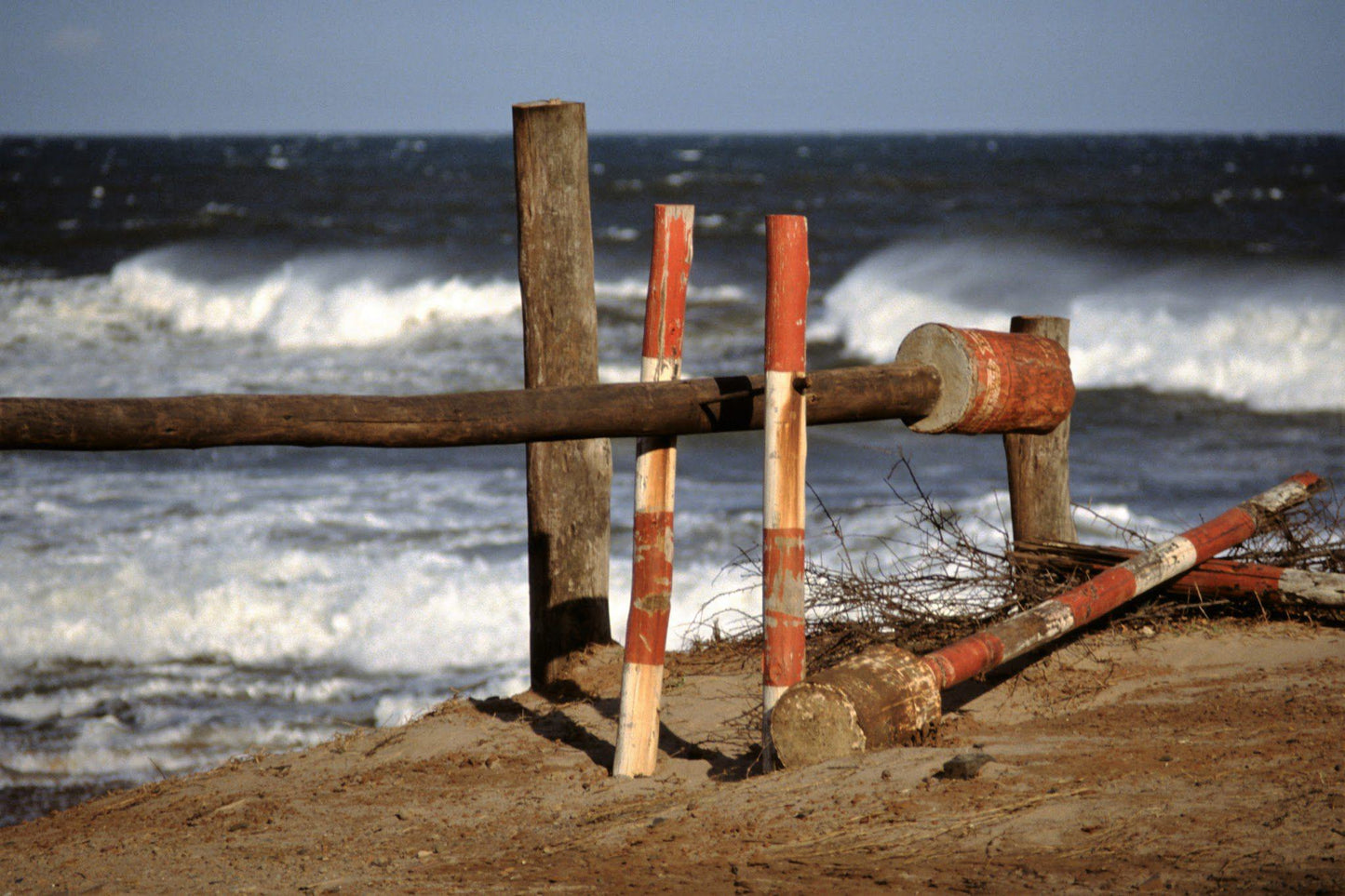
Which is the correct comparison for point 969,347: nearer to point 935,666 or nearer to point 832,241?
point 935,666

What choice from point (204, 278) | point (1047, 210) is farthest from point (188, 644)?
point (1047, 210)

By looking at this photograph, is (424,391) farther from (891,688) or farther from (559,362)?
(891,688)

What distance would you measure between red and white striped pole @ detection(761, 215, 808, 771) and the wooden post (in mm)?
1779

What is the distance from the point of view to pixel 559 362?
4.25 metres

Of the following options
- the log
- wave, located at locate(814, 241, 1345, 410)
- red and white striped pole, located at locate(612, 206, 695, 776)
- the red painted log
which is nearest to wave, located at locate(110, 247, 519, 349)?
wave, located at locate(814, 241, 1345, 410)

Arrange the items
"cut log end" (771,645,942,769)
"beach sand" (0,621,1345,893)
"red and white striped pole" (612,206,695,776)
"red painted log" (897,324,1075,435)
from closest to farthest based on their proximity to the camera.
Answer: "beach sand" (0,621,1345,893)
"cut log end" (771,645,942,769)
"red and white striped pole" (612,206,695,776)
"red painted log" (897,324,1075,435)

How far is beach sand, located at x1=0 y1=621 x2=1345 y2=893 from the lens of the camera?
244 cm

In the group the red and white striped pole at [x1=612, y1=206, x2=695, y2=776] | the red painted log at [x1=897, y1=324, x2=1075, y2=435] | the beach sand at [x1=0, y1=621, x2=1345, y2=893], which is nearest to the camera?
the beach sand at [x1=0, y1=621, x2=1345, y2=893]

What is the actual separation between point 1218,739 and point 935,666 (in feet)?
2.54

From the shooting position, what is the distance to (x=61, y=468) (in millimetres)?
10125

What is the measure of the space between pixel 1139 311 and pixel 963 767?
1572 cm

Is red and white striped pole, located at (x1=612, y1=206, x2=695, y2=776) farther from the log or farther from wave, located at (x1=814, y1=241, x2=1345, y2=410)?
wave, located at (x1=814, y1=241, x2=1345, y2=410)

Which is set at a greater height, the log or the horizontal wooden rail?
the horizontal wooden rail

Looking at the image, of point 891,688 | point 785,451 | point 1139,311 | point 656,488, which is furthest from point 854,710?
point 1139,311
